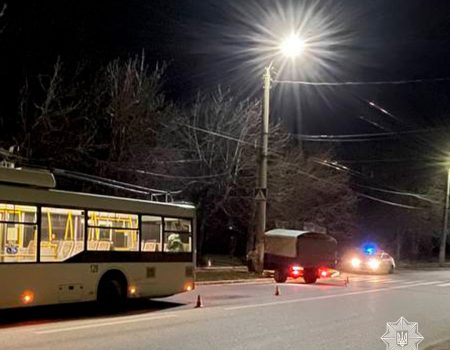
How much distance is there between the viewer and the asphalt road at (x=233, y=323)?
38.3 ft

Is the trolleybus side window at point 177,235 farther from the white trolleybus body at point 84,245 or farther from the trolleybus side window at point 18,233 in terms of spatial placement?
the trolleybus side window at point 18,233

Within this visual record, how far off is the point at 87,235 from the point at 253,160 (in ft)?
79.0

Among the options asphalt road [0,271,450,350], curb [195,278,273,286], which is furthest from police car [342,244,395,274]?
asphalt road [0,271,450,350]

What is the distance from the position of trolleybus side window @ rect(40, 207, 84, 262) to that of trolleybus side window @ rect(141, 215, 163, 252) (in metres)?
2.21

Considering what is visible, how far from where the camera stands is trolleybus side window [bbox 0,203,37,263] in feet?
44.3

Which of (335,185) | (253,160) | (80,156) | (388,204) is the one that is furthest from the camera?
(388,204)

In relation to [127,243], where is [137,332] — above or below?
below

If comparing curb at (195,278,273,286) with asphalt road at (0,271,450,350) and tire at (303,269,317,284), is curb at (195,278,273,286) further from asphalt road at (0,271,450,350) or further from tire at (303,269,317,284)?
asphalt road at (0,271,450,350)

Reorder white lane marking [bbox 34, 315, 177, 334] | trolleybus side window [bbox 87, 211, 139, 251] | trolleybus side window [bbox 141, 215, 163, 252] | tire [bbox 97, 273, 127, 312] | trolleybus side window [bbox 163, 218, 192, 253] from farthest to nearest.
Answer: trolleybus side window [bbox 163, 218, 192, 253] → trolleybus side window [bbox 141, 215, 163, 252] → tire [bbox 97, 273, 127, 312] → trolleybus side window [bbox 87, 211, 139, 251] → white lane marking [bbox 34, 315, 177, 334]

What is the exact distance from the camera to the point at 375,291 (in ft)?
83.8

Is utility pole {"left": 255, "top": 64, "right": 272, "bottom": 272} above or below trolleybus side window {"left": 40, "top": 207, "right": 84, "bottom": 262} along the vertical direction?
above

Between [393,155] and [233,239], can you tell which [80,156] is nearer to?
[233,239]

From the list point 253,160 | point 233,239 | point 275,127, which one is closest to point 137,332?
point 253,160

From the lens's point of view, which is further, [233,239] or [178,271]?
[233,239]
